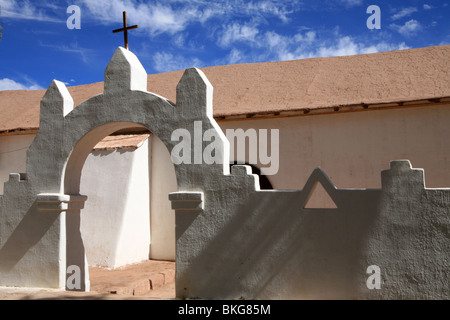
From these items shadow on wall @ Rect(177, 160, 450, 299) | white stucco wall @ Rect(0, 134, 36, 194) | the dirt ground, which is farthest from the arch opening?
shadow on wall @ Rect(177, 160, 450, 299)

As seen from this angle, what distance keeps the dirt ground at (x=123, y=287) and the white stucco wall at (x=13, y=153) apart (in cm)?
522

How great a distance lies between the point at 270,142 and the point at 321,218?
18.9 ft

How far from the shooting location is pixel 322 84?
11.5 metres

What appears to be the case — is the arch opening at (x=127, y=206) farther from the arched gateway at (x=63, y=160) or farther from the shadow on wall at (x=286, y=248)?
the shadow on wall at (x=286, y=248)

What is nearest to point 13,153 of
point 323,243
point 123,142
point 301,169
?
point 123,142

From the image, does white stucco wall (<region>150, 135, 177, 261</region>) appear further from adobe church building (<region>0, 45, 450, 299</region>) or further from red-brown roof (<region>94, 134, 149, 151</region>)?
red-brown roof (<region>94, 134, 149, 151</region>)

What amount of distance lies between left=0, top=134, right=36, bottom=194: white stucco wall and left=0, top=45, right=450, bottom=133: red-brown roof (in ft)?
1.46

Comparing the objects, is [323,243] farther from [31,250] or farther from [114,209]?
[114,209]

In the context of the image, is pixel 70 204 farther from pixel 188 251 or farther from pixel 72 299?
pixel 188 251

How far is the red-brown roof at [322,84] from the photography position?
10.2m

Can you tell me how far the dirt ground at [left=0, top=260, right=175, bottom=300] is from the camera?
607 cm

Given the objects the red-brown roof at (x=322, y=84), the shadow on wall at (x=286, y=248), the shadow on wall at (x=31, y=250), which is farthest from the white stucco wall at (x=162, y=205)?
the shadow on wall at (x=286, y=248)
